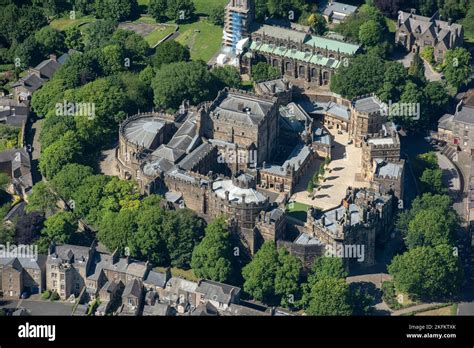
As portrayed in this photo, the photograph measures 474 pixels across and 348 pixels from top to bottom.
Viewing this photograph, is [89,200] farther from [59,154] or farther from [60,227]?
[59,154]

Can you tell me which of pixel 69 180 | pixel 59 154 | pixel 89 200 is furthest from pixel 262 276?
pixel 59 154

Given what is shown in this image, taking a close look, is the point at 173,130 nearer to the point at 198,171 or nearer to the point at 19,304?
the point at 198,171

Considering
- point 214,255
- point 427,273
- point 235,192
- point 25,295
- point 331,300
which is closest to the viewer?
point 331,300

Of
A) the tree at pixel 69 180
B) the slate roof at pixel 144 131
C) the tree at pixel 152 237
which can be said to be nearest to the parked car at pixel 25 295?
the tree at pixel 152 237

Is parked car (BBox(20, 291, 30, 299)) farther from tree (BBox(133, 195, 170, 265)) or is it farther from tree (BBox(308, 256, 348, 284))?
tree (BBox(308, 256, 348, 284))

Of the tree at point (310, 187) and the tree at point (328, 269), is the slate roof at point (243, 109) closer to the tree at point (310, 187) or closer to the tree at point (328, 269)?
the tree at point (310, 187)

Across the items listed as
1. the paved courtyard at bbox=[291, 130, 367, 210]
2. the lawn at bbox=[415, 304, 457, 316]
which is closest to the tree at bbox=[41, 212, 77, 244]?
the paved courtyard at bbox=[291, 130, 367, 210]
